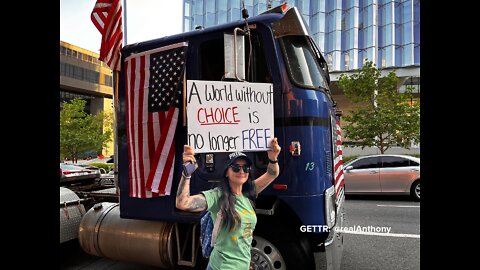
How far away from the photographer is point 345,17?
34844 millimetres

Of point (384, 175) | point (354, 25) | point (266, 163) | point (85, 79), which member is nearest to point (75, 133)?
point (384, 175)

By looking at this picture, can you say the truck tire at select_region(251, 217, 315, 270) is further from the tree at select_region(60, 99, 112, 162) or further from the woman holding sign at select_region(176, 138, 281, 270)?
the tree at select_region(60, 99, 112, 162)

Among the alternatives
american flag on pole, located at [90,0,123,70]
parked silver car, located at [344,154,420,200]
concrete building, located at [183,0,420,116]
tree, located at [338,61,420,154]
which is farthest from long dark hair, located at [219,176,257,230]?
concrete building, located at [183,0,420,116]

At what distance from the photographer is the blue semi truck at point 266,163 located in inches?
124

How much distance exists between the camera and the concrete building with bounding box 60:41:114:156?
53.8 metres

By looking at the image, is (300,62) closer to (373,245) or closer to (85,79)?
(373,245)

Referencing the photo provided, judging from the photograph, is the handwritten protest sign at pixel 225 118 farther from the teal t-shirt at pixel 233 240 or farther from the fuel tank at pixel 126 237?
the fuel tank at pixel 126 237

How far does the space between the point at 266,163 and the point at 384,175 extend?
801cm

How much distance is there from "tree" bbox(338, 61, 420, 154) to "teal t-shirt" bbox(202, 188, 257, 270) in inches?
649

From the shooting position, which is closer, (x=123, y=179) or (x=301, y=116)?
(x=301, y=116)

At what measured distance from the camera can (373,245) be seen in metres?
5.73
